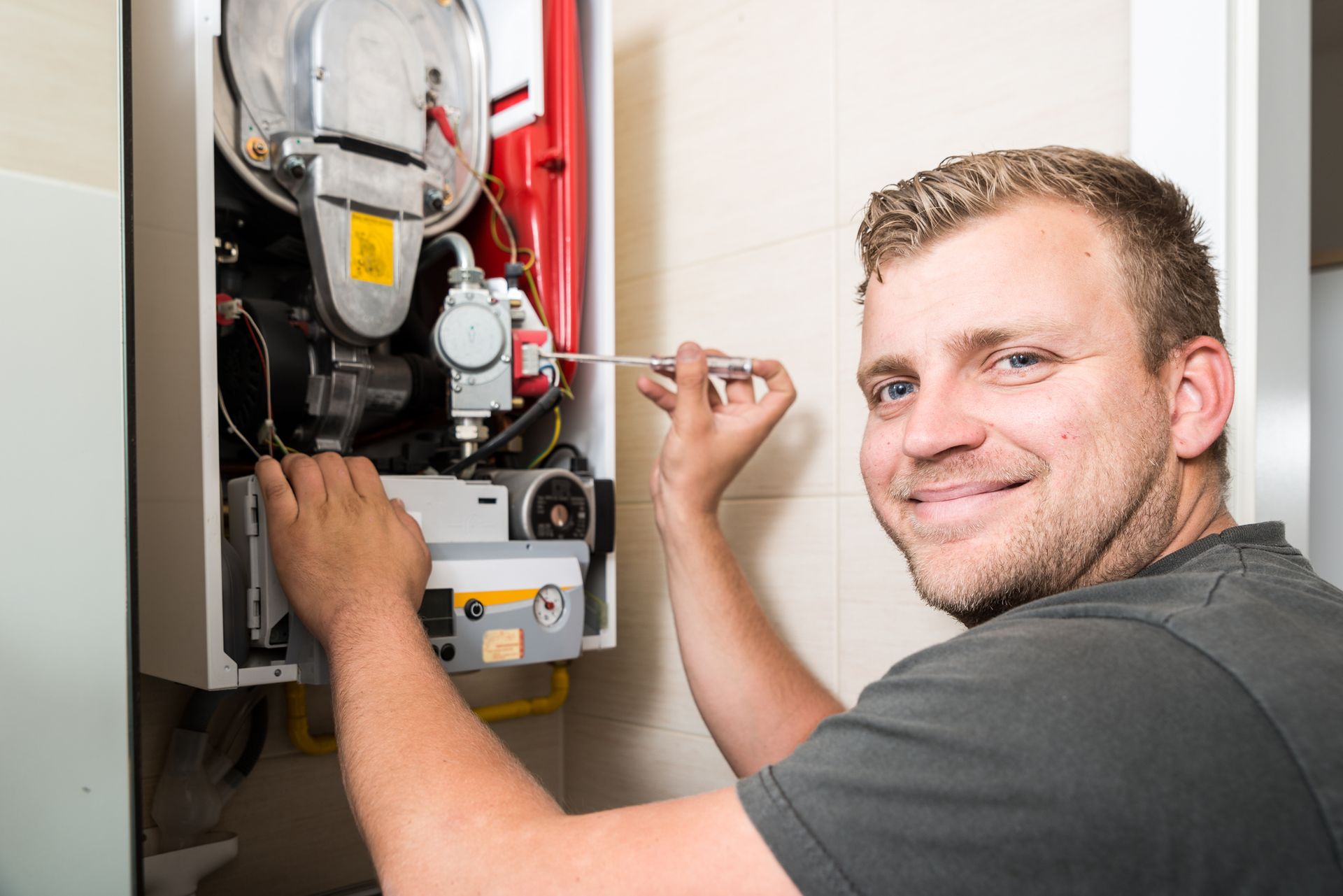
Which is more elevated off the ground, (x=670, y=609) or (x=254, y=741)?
(x=670, y=609)

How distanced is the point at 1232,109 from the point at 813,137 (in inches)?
23.0

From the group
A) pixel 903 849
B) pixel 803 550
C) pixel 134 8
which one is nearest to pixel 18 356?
pixel 134 8

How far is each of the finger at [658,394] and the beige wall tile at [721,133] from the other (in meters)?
0.34

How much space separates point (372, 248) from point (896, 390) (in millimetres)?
658

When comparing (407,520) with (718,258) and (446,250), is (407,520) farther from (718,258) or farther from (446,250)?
(718,258)

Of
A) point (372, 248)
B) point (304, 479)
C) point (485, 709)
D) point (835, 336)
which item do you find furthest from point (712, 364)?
point (485, 709)

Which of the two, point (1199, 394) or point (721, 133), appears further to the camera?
point (721, 133)

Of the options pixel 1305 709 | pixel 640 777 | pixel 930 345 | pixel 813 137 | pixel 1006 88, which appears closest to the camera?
pixel 1305 709

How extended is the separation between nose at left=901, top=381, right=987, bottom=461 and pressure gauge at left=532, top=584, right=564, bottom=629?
0.55 meters

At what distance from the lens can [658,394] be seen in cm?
141

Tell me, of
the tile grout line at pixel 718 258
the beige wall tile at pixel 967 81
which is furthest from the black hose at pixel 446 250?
the beige wall tile at pixel 967 81

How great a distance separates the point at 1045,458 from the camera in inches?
33.4

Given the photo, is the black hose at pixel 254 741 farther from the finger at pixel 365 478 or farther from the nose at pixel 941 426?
the nose at pixel 941 426

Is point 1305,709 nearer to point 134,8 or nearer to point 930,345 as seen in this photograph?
point 930,345
